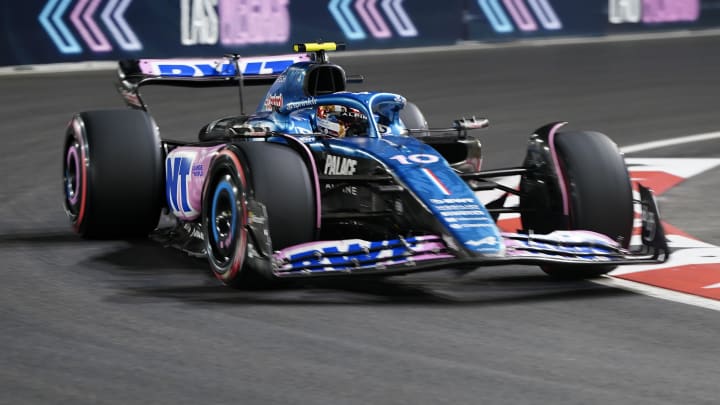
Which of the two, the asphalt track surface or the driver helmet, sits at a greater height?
the driver helmet

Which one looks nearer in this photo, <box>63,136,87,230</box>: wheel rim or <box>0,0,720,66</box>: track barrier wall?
<box>63,136,87,230</box>: wheel rim

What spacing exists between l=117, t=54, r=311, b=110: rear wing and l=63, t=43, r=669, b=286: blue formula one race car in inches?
27.7

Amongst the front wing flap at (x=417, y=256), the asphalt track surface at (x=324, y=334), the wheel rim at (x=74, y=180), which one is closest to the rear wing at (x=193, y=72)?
the wheel rim at (x=74, y=180)

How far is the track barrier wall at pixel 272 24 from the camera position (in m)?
18.9

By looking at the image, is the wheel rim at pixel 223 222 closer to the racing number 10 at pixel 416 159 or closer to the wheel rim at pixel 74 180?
the racing number 10 at pixel 416 159

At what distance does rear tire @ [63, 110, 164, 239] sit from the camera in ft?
30.7

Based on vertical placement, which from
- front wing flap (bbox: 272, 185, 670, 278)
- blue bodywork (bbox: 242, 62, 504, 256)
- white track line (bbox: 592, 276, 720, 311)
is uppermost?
blue bodywork (bbox: 242, 62, 504, 256)

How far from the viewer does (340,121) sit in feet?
29.7

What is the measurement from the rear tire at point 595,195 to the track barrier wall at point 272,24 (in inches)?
467

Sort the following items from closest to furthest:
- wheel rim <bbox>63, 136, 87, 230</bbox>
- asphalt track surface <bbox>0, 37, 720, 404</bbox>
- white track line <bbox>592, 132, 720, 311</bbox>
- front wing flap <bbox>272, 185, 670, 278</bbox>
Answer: asphalt track surface <bbox>0, 37, 720, 404</bbox>, front wing flap <bbox>272, 185, 670, 278</bbox>, white track line <bbox>592, 132, 720, 311</bbox>, wheel rim <bbox>63, 136, 87, 230</bbox>

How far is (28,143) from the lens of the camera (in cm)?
1434

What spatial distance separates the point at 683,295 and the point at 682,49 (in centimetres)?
1723

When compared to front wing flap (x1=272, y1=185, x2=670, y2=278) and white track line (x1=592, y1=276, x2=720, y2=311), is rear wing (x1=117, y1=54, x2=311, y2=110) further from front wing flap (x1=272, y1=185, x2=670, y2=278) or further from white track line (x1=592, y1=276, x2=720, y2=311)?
white track line (x1=592, y1=276, x2=720, y2=311)

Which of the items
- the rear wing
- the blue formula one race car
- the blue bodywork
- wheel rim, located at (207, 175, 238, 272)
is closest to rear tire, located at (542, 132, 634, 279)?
the blue formula one race car
